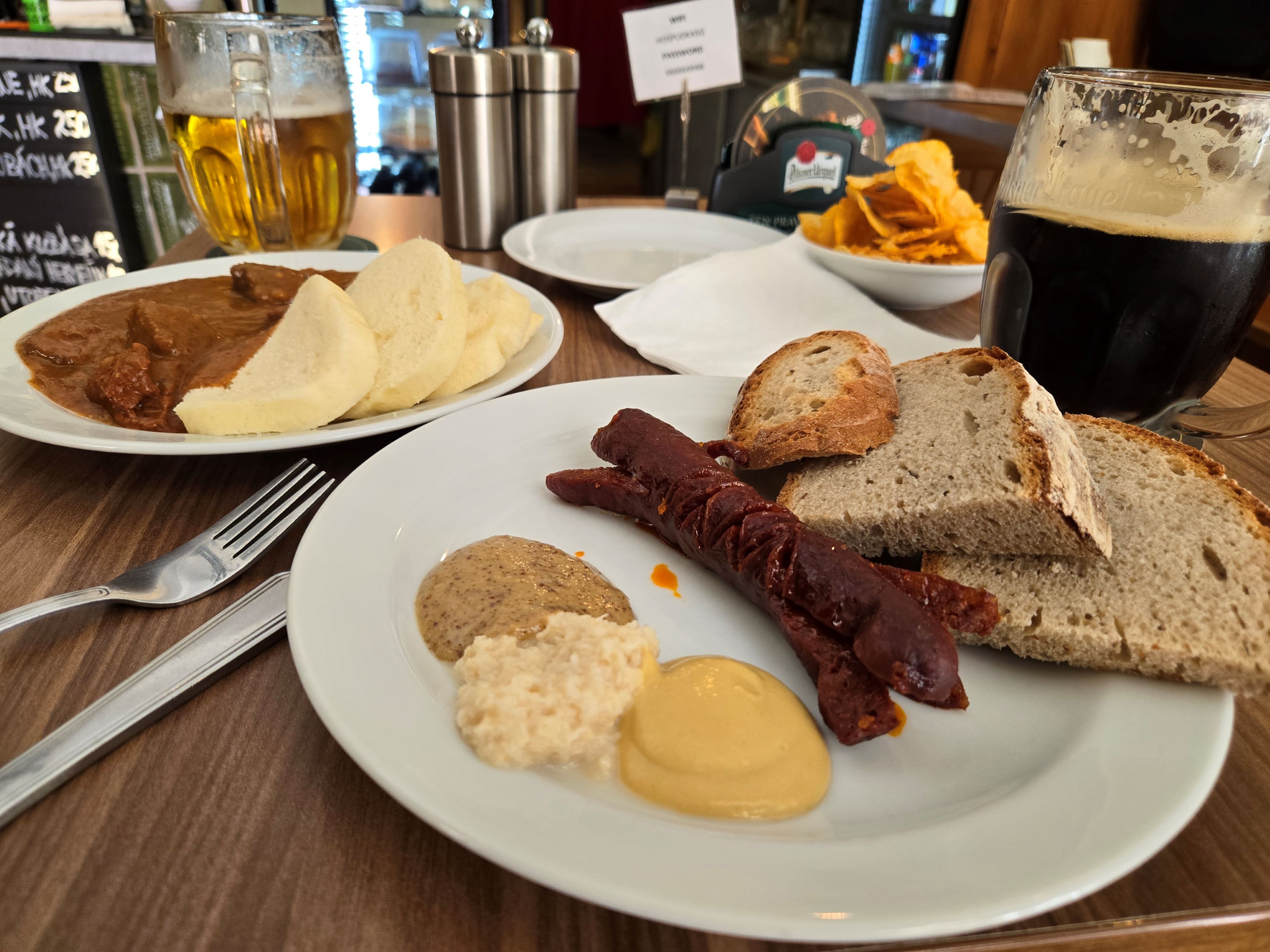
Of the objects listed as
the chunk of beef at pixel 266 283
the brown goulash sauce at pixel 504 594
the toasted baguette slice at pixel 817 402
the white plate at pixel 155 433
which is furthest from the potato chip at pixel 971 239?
the chunk of beef at pixel 266 283

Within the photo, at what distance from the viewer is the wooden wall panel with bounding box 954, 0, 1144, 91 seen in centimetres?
695

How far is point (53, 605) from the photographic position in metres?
1.02

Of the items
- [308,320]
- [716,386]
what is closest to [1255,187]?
[716,386]

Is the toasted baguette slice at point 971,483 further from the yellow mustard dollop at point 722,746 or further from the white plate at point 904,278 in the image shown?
the white plate at point 904,278

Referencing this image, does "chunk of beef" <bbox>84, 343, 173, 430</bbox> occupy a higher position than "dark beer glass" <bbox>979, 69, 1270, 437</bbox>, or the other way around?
"dark beer glass" <bbox>979, 69, 1270, 437</bbox>

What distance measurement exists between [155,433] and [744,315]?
1.63 m

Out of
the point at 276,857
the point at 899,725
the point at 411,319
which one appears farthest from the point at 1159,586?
the point at 411,319

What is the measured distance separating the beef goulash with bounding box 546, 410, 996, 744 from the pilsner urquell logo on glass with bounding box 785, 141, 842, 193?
1952mm

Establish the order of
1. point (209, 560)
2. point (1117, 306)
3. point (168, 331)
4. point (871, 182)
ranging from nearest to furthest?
point (209, 560), point (1117, 306), point (168, 331), point (871, 182)

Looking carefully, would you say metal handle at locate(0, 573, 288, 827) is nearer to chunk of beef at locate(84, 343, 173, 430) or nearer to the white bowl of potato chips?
chunk of beef at locate(84, 343, 173, 430)

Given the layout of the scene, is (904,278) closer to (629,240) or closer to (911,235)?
(911,235)

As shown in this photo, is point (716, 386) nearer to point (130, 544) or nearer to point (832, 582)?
point (832, 582)

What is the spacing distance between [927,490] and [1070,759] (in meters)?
0.52

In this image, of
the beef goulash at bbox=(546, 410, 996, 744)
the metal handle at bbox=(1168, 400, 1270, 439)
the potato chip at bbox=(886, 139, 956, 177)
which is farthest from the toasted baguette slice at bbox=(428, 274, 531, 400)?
the metal handle at bbox=(1168, 400, 1270, 439)
